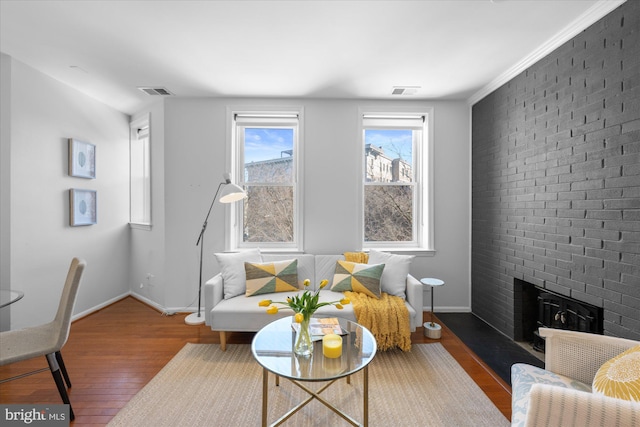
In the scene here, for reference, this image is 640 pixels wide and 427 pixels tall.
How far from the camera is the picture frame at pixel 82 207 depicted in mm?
3158

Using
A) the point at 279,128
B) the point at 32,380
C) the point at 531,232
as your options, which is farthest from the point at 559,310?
the point at 32,380

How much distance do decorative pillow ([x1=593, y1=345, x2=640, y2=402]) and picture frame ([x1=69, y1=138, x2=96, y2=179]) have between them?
4.47 metres

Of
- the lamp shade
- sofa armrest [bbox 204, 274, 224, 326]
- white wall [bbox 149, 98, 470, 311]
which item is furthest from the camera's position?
white wall [bbox 149, 98, 470, 311]

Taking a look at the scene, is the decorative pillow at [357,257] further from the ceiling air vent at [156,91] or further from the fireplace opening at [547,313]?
the ceiling air vent at [156,91]

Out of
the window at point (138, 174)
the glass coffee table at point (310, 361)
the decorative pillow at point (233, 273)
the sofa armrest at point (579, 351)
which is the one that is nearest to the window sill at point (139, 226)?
the window at point (138, 174)

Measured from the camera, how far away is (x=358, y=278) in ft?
9.23

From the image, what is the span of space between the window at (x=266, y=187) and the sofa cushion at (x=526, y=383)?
2555mm

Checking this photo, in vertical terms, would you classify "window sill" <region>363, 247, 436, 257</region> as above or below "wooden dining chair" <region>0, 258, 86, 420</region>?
above

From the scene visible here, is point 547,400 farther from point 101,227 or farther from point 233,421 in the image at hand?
point 101,227

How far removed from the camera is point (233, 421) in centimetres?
175

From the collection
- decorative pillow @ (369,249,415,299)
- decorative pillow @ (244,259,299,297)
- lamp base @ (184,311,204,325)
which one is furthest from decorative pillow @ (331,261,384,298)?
lamp base @ (184,311,204,325)

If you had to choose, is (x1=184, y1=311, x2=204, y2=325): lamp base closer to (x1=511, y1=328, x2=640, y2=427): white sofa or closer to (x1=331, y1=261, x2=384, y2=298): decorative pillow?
(x1=331, y1=261, x2=384, y2=298): decorative pillow

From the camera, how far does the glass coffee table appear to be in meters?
1.51

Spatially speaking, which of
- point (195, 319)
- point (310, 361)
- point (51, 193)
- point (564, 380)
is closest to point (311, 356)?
point (310, 361)
